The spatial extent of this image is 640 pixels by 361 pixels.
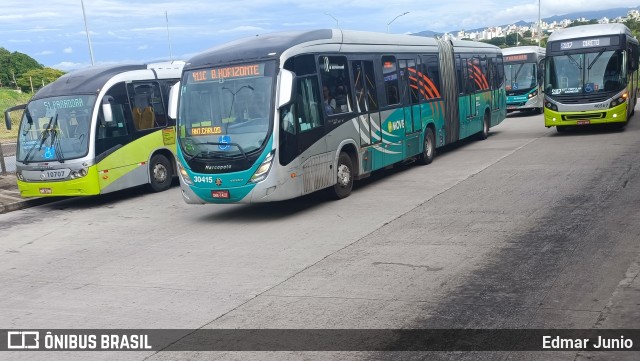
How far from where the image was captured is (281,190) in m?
11.6

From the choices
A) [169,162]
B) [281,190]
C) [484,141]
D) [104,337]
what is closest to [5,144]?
[169,162]

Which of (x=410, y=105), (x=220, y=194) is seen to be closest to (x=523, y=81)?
(x=410, y=105)

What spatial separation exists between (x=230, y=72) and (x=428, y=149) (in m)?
7.21

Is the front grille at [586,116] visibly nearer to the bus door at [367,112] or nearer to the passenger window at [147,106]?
the bus door at [367,112]

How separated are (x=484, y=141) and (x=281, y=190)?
12103 mm

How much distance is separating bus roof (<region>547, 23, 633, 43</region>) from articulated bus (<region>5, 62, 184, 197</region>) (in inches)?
508

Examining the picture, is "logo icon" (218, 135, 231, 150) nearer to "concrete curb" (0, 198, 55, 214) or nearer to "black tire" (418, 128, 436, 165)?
"concrete curb" (0, 198, 55, 214)

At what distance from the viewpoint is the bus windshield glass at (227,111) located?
37.8ft

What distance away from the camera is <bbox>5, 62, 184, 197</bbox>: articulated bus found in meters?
14.8

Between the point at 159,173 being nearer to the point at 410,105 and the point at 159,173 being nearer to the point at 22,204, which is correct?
the point at 22,204

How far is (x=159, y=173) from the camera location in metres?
16.8

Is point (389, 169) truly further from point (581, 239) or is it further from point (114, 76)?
point (581, 239)

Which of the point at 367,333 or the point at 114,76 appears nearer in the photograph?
the point at 367,333

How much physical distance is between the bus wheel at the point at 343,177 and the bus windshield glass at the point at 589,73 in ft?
34.3
